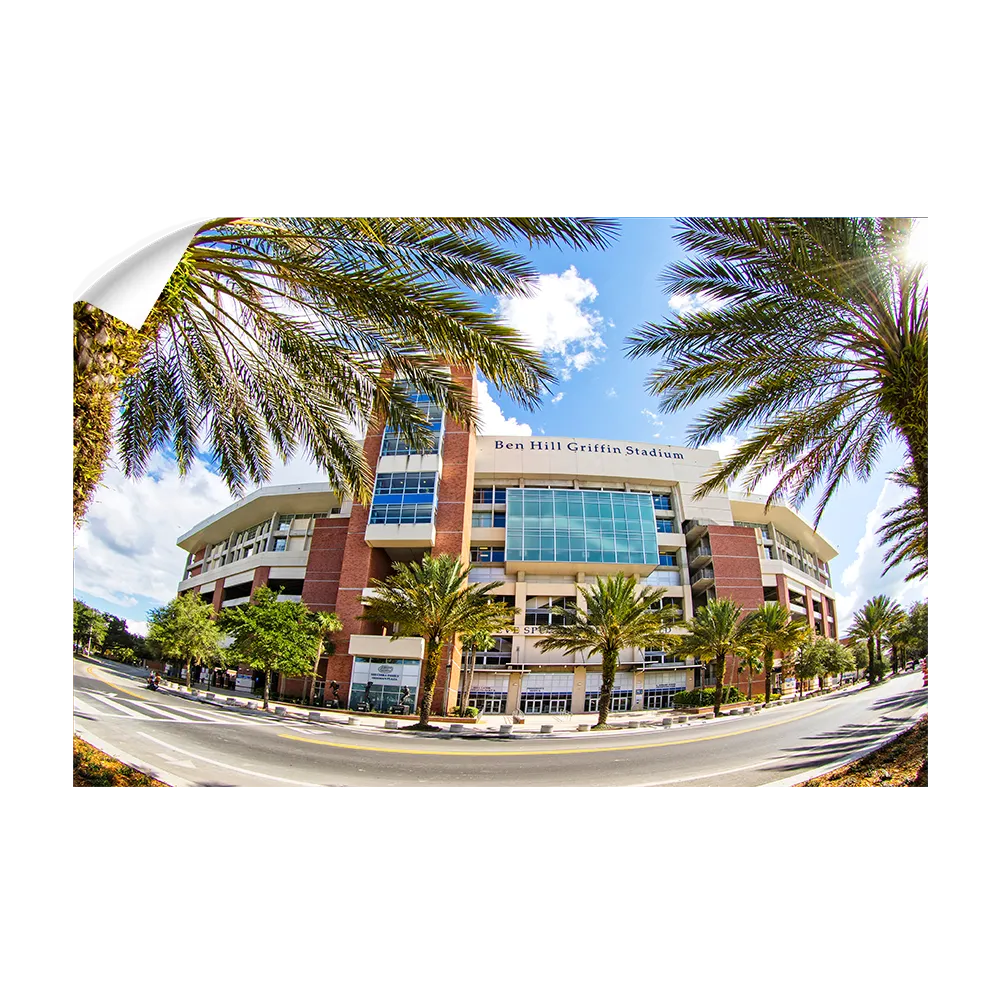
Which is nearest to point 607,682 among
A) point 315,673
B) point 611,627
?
point 611,627

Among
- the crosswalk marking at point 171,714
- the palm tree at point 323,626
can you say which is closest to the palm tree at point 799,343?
the palm tree at point 323,626

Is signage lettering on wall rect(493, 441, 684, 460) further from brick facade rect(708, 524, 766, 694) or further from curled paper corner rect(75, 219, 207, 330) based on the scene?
curled paper corner rect(75, 219, 207, 330)

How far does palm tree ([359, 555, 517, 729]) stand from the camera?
4.69m

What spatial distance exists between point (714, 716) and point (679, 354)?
3.55 metres

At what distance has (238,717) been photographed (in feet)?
15.5

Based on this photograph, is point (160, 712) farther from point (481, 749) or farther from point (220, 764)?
point (481, 749)

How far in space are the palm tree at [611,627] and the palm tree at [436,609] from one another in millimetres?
628

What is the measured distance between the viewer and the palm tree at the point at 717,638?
4602 millimetres

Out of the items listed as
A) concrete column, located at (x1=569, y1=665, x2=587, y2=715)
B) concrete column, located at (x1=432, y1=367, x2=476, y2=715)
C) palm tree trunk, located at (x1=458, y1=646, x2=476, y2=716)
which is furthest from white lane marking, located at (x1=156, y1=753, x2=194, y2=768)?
concrete column, located at (x1=569, y1=665, x2=587, y2=715)

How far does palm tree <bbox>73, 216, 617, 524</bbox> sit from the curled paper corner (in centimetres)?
10

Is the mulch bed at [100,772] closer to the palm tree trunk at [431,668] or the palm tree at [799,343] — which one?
the palm tree trunk at [431,668]
